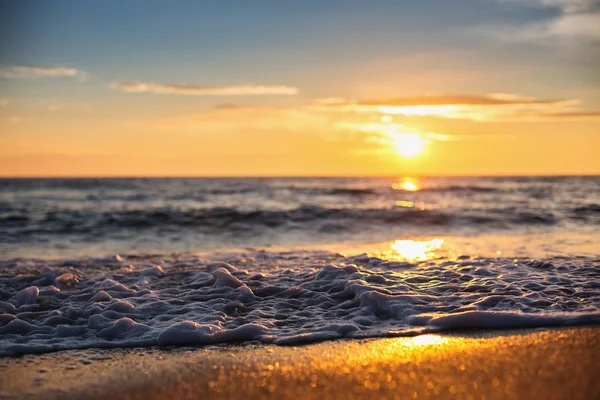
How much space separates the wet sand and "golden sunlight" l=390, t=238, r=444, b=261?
396 centimetres

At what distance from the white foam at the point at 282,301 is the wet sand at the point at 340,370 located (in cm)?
26

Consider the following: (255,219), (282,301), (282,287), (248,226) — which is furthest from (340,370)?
(255,219)

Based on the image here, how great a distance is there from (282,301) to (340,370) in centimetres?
199

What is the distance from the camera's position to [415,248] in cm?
929

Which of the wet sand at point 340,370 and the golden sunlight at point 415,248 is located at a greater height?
the wet sand at point 340,370

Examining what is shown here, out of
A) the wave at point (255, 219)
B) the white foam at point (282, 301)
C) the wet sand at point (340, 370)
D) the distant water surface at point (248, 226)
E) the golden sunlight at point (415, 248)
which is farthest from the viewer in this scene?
the wave at point (255, 219)

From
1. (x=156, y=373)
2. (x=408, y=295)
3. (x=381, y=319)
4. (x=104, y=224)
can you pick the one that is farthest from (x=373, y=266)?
(x=104, y=224)

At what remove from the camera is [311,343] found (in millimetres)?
3844

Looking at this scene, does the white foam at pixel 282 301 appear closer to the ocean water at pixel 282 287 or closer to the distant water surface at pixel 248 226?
the ocean water at pixel 282 287

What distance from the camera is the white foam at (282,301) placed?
4.09 metres

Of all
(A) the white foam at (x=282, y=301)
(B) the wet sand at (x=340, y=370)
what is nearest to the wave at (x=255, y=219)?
(A) the white foam at (x=282, y=301)

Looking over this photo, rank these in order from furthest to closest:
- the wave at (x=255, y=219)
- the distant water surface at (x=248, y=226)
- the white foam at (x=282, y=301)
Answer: the wave at (x=255, y=219)
the distant water surface at (x=248, y=226)
the white foam at (x=282, y=301)

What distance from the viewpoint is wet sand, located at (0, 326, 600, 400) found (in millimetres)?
2869

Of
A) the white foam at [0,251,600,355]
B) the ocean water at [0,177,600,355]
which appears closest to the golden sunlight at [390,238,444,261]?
the ocean water at [0,177,600,355]
